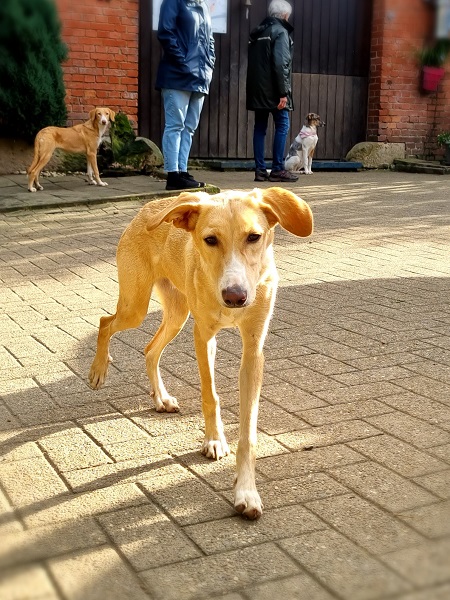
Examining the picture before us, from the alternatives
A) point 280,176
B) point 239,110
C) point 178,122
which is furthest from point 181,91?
point 239,110

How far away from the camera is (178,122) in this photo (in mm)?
9688

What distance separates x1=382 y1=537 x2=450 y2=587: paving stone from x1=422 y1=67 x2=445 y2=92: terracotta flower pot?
0.38 metres

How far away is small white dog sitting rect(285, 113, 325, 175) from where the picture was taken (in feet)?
46.1

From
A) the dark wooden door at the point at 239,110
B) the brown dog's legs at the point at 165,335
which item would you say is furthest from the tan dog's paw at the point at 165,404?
the dark wooden door at the point at 239,110

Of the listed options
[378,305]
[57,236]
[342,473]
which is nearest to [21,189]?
[57,236]

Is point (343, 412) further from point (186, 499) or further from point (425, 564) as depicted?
point (425, 564)

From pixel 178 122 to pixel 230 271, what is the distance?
24.9 feet

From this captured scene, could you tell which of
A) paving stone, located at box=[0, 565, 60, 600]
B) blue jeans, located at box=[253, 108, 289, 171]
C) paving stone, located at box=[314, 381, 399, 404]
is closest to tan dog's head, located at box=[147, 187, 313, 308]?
paving stone, located at box=[314, 381, 399, 404]

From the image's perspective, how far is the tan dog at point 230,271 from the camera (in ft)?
8.27

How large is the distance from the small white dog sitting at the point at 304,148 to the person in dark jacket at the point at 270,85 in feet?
5.75

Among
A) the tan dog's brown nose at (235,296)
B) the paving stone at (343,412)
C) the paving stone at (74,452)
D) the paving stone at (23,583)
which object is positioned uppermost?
the paving stone at (23,583)

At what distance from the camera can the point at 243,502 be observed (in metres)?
2.44

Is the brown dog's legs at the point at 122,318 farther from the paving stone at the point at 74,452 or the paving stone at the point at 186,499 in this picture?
the paving stone at the point at 186,499

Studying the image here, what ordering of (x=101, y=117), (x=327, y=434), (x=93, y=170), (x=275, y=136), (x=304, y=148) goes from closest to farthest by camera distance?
1. (x=327, y=434)
2. (x=101, y=117)
3. (x=93, y=170)
4. (x=275, y=136)
5. (x=304, y=148)
